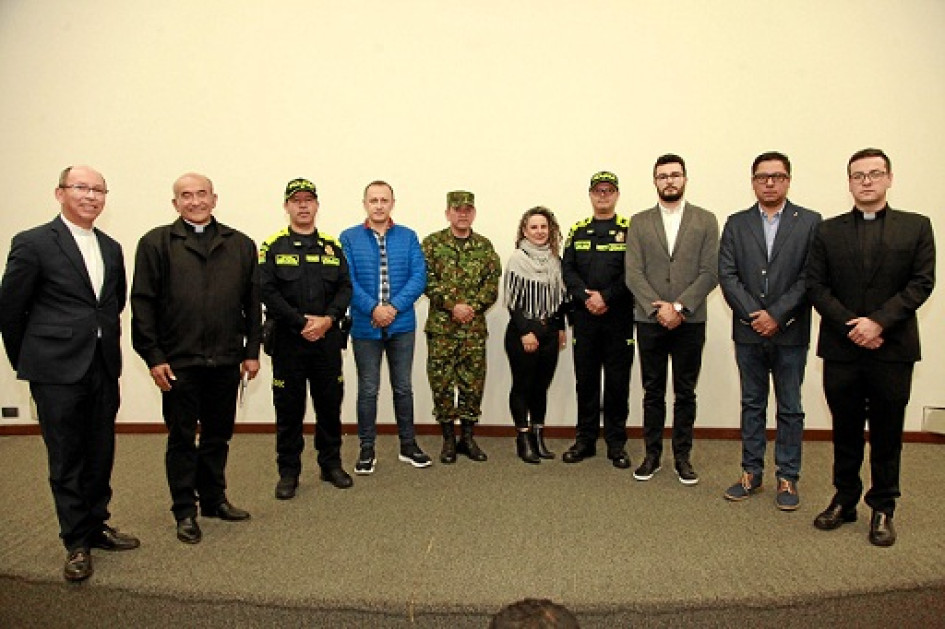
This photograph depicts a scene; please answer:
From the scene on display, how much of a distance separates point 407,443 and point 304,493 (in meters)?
0.75

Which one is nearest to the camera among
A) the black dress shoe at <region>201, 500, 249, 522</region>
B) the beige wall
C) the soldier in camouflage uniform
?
the black dress shoe at <region>201, 500, 249, 522</region>

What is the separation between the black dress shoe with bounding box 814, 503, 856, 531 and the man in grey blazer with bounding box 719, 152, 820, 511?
210 mm

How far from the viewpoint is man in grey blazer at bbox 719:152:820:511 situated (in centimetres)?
324

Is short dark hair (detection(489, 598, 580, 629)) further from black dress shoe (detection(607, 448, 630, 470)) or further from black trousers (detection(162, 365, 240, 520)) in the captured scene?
black dress shoe (detection(607, 448, 630, 470))

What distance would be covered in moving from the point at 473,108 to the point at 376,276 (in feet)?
5.55

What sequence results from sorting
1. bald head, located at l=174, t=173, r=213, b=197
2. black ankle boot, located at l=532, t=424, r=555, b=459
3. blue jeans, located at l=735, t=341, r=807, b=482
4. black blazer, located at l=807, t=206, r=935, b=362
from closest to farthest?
black blazer, located at l=807, t=206, r=935, b=362 → bald head, located at l=174, t=173, r=213, b=197 → blue jeans, located at l=735, t=341, r=807, b=482 → black ankle boot, located at l=532, t=424, r=555, b=459

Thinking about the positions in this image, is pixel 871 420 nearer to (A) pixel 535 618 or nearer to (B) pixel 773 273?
(B) pixel 773 273

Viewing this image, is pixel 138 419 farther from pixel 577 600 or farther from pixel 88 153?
pixel 577 600

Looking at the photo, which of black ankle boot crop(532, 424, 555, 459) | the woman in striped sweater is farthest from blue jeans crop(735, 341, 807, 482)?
black ankle boot crop(532, 424, 555, 459)

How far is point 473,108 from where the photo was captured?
481cm

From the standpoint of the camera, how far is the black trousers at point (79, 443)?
262 centimetres

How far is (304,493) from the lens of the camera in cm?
358

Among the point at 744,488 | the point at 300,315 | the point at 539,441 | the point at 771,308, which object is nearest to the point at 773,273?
the point at 771,308

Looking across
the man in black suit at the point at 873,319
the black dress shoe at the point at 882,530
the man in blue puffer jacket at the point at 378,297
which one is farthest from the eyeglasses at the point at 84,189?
the black dress shoe at the point at 882,530
